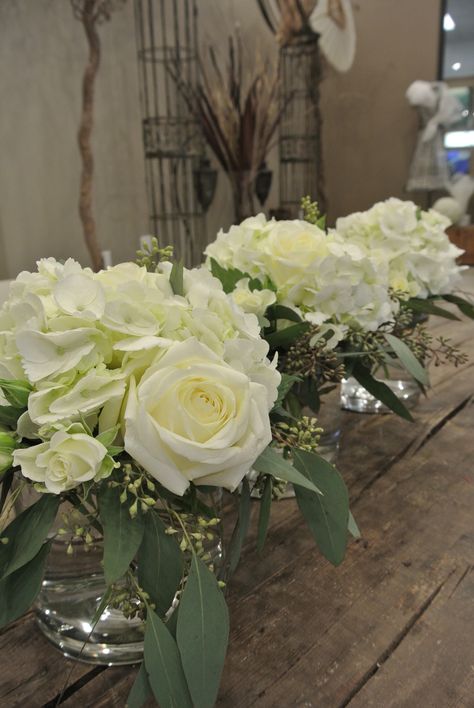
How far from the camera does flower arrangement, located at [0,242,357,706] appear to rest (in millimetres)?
424

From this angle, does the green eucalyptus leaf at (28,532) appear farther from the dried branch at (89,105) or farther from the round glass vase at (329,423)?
the dried branch at (89,105)

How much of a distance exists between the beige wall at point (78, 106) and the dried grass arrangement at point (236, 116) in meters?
0.37

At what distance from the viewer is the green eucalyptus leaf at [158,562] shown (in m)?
0.45

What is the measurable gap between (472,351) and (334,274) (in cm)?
92

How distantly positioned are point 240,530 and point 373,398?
653 mm

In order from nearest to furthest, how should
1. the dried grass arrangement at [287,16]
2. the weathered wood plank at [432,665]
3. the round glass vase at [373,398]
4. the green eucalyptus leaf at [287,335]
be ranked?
the weathered wood plank at [432,665] → the green eucalyptus leaf at [287,335] → the round glass vase at [373,398] → the dried grass arrangement at [287,16]

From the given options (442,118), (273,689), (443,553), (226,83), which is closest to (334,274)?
(443,553)

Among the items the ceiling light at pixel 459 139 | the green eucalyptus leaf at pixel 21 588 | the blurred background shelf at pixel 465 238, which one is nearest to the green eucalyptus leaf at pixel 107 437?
the green eucalyptus leaf at pixel 21 588

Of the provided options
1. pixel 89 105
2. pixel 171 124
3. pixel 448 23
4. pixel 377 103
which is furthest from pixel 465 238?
pixel 89 105

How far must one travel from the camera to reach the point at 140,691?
432mm

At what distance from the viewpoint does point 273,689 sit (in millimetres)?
531

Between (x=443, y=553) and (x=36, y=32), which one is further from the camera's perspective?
(x=36, y=32)

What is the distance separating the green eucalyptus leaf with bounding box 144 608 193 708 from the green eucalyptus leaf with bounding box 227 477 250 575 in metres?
0.09

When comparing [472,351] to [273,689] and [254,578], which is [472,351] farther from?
Result: [273,689]
